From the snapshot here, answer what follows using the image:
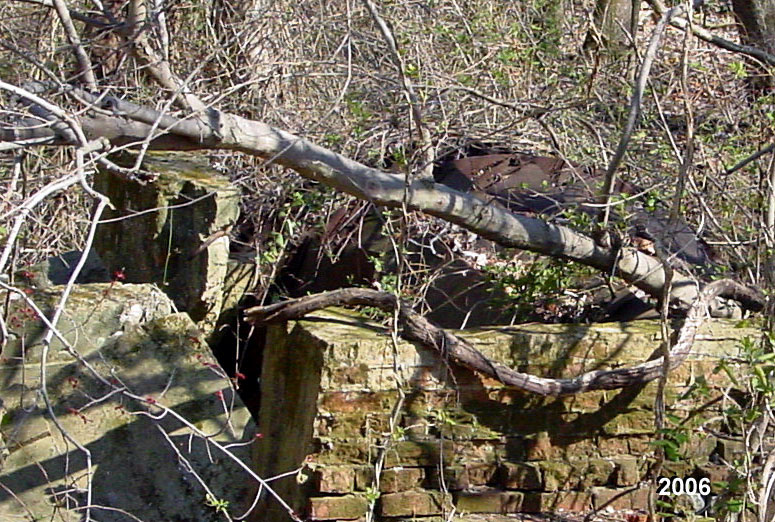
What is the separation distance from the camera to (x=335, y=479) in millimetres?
3816

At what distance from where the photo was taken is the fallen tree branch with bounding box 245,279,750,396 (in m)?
3.85

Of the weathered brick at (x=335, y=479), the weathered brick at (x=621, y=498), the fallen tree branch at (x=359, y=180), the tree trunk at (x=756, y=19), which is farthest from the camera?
the tree trunk at (x=756, y=19)

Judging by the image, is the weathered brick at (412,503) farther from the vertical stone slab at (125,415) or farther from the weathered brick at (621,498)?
the vertical stone slab at (125,415)

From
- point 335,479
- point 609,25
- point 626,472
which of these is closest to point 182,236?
point 335,479

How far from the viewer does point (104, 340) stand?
16.1ft

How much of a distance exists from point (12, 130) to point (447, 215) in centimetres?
184

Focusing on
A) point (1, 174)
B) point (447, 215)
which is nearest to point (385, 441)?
point (447, 215)

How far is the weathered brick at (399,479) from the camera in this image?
386cm

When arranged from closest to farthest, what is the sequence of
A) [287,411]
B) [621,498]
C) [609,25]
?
[621,498], [287,411], [609,25]

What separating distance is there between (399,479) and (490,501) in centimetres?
38

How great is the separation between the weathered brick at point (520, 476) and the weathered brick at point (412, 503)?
25 cm

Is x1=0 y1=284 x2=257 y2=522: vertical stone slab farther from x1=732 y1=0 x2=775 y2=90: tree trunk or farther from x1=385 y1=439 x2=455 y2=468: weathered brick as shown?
x1=732 y1=0 x2=775 y2=90: tree trunk

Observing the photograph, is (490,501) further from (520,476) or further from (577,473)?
(577,473)

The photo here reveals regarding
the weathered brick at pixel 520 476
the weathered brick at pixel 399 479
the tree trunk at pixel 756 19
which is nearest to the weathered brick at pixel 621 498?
the weathered brick at pixel 520 476
